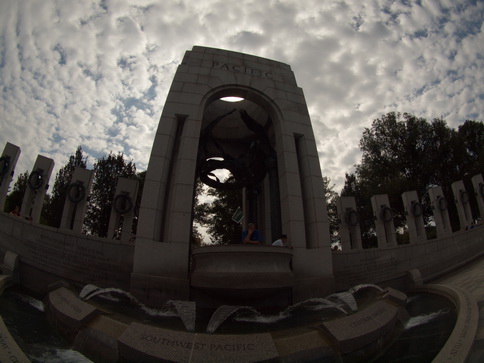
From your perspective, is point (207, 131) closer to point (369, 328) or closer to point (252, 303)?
point (252, 303)

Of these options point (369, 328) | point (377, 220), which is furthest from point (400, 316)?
point (377, 220)

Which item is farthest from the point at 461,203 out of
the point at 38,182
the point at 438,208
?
the point at 38,182

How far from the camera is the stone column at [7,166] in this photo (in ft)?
33.7

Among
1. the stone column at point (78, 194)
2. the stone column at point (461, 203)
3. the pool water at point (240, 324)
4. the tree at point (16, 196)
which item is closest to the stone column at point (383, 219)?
the stone column at point (461, 203)

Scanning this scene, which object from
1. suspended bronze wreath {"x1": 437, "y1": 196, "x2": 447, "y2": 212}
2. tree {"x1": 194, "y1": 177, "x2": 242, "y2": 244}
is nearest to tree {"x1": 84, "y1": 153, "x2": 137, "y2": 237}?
tree {"x1": 194, "y1": 177, "x2": 242, "y2": 244}

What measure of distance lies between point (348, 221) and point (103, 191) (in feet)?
81.1

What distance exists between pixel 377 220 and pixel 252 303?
1093 cm

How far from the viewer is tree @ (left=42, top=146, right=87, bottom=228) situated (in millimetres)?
25922

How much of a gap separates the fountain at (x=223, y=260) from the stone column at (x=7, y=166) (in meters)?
0.05

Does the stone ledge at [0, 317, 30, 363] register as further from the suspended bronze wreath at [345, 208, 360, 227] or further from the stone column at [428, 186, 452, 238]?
the stone column at [428, 186, 452, 238]

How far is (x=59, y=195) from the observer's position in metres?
27.0

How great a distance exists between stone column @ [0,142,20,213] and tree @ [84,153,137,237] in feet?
51.1

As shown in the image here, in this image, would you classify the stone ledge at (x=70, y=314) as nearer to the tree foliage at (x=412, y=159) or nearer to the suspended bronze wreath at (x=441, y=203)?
the suspended bronze wreath at (x=441, y=203)

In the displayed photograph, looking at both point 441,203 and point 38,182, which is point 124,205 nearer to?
point 38,182
